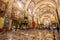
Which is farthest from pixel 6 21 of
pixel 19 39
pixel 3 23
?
pixel 19 39

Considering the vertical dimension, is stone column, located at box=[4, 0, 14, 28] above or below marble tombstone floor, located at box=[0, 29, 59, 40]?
above

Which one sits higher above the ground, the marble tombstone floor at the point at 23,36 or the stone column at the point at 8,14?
the stone column at the point at 8,14

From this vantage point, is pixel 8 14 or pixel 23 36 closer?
pixel 23 36

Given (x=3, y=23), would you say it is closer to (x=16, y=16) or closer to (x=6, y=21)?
(x=6, y=21)

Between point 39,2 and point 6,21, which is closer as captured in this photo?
point 6,21

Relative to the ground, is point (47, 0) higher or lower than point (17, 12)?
higher

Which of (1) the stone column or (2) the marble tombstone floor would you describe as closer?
(2) the marble tombstone floor

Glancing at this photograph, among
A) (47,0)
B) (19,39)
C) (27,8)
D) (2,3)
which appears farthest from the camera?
(47,0)

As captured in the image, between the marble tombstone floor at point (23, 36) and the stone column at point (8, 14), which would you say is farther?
the stone column at point (8, 14)

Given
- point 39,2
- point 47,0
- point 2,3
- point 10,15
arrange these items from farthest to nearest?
1. point 39,2
2. point 47,0
3. point 10,15
4. point 2,3

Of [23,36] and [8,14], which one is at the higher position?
[8,14]

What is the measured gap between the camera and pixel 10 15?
13859 mm

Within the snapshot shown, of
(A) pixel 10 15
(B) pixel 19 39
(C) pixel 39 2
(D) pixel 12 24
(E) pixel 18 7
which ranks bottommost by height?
(B) pixel 19 39

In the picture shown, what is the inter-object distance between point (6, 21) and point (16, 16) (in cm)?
201
